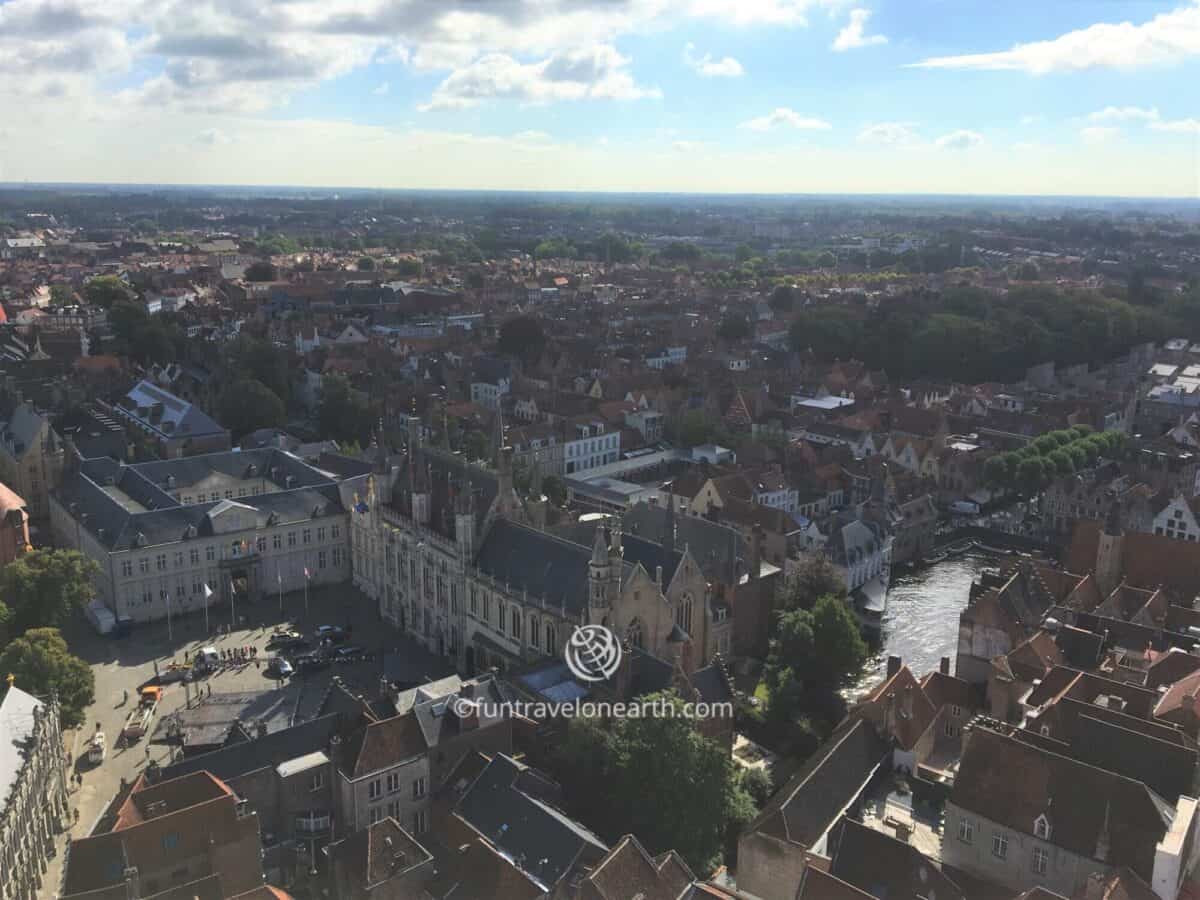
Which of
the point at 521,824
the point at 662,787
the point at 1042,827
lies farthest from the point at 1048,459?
the point at 521,824

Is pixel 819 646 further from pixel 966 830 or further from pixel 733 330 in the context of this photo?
pixel 733 330

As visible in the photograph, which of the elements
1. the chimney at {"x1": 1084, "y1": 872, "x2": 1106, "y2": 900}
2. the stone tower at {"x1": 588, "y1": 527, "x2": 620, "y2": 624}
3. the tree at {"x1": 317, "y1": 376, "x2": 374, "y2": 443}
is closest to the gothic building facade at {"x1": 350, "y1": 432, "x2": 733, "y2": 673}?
the stone tower at {"x1": 588, "y1": 527, "x2": 620, "y2": 624}

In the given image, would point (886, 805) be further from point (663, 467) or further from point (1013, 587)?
point (663, 467)

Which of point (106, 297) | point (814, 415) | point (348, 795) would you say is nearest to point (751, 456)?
point (814, 415)

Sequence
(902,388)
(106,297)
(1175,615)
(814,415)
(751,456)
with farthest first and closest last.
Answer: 1. (106,297)
2. (902,388)
3. (814,415)
4. (751,456)
5. (1175,615)

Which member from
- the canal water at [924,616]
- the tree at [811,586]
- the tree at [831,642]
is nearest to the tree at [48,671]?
the tree at [831,642]

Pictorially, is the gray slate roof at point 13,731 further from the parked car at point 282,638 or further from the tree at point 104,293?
the tree at point 104,293
